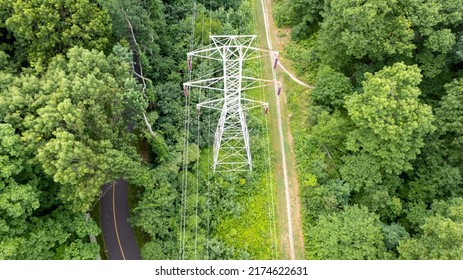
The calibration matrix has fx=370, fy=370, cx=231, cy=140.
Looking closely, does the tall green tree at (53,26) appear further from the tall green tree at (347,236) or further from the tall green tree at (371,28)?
the tall green tree at (347,236)

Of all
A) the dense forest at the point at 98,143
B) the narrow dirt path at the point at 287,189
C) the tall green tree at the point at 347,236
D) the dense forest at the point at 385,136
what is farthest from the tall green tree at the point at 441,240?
the dense forest at the point at 98,143

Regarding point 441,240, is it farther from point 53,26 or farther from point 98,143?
point 53,26

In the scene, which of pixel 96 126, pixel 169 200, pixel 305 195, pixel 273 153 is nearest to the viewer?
pixel 96 126

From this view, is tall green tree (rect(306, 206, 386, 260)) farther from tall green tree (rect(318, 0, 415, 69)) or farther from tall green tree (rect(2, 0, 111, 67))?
tall green tree (rect(2, 0, 111, 67))

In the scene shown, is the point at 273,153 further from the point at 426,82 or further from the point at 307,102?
the point at 426,82

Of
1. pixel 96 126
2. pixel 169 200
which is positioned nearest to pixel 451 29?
pixel 169 200
